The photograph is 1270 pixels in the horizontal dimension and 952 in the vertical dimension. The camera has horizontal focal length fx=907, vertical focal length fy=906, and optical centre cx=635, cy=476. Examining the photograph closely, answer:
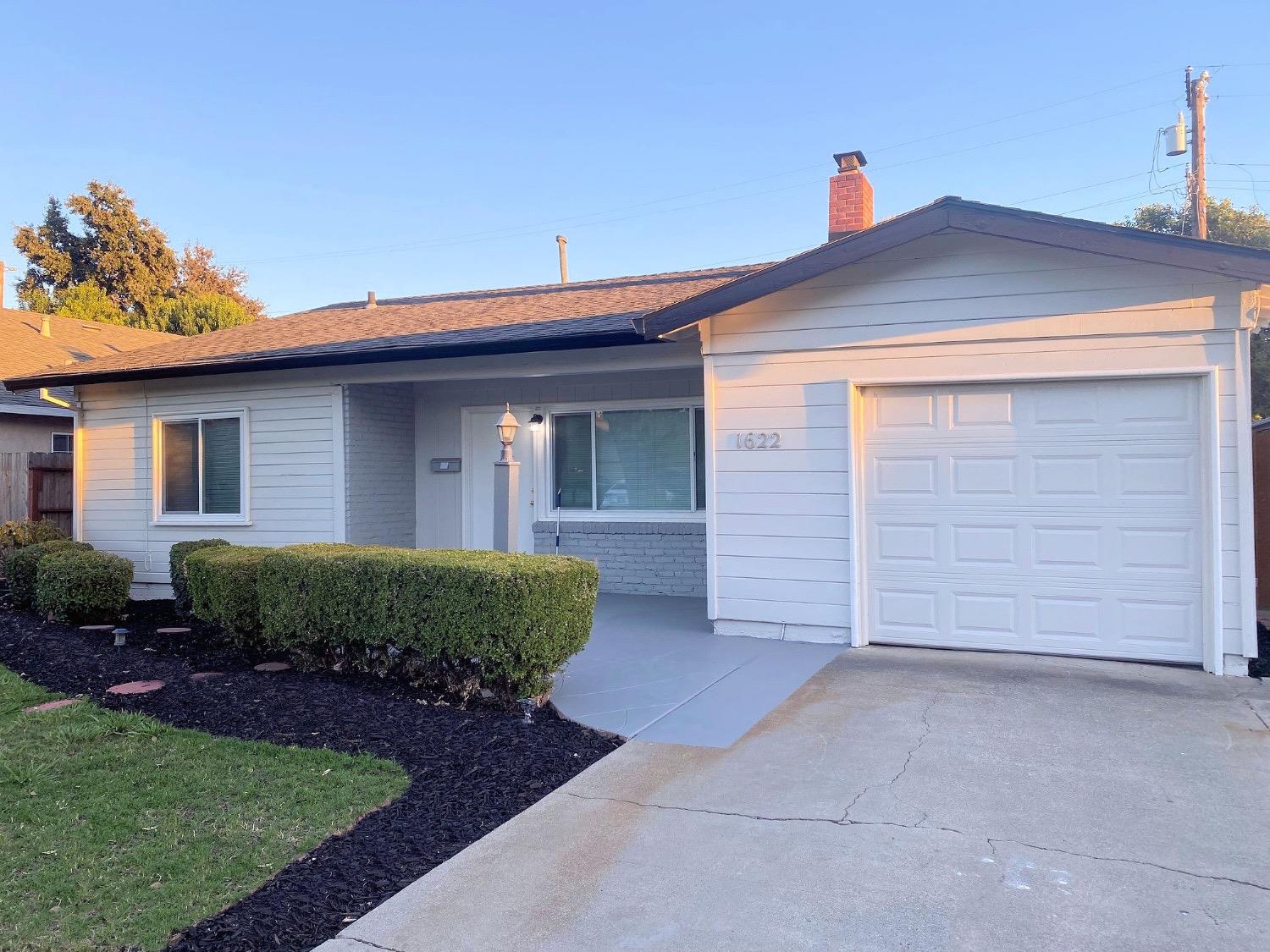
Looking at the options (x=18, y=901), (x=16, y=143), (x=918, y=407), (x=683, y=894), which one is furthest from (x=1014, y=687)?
(x=16, y=143)

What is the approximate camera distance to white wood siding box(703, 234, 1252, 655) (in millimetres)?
6531

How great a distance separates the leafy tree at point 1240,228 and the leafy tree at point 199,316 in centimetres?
2819

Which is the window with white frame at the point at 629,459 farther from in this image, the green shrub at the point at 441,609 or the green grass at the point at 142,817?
the green grass at the point at 142,817

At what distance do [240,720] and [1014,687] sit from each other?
505 cm

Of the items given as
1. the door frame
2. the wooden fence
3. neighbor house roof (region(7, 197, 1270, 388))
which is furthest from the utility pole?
the wooden fence

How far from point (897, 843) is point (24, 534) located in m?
11.6

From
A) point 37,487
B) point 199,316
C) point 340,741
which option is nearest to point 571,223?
point 199,316

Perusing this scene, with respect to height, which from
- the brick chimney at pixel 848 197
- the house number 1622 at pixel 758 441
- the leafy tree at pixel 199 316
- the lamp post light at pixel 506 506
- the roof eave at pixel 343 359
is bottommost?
the lamp post light at pixel 506 506

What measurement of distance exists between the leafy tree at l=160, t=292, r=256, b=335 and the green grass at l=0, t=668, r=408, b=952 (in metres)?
29.2

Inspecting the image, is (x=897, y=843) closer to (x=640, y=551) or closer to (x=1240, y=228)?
(x=640, y=551)

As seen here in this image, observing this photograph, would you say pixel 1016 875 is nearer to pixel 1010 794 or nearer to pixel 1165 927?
pixel 1165 927

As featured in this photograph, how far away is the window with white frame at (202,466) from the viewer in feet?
38.1

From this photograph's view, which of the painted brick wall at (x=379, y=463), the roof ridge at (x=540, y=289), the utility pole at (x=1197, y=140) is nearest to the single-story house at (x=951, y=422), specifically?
the painted brick wall at (x=379, y=463)

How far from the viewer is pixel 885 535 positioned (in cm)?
750
